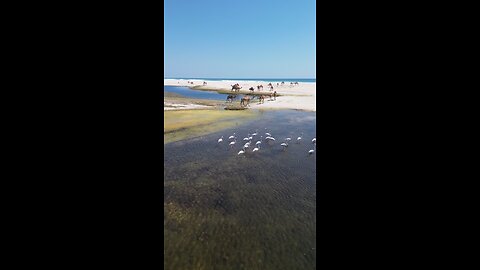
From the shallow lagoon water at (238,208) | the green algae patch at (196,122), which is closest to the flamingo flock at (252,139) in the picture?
the shallow lagoon water at (238,208)

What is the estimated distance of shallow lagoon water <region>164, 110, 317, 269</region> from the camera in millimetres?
4945

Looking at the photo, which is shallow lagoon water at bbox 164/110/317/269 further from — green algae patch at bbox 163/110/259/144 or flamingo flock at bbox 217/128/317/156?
green algae patch at bbox 163/110/259/144

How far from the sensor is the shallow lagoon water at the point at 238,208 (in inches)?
195

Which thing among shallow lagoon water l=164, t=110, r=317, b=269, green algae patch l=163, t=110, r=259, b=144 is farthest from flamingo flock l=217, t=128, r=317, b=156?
green algae patch l=163, t=110, r=259, b=144

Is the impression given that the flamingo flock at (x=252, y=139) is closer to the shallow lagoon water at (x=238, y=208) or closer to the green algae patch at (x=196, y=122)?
the shallow lagoon water at (x=238, y=208)

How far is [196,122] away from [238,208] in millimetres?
10855

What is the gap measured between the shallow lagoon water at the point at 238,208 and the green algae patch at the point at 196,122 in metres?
2.11

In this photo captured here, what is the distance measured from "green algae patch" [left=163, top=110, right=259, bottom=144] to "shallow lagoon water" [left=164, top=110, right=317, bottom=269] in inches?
83.0

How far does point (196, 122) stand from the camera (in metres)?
16.9

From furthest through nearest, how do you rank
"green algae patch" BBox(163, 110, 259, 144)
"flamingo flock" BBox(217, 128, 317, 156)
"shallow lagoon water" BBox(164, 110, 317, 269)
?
1. "green algae patch" BBox(163, 110, 259, 144)
2. "flamingo flock" BBox(217, 128, 317, 156)
3. "shallow lagoon water" BBox(164, 110, 317, 269)
